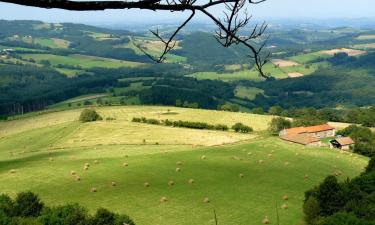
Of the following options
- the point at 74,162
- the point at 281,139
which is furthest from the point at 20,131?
the point at 281,139

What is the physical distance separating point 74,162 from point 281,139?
46.1 m

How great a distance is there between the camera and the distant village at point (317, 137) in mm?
95375

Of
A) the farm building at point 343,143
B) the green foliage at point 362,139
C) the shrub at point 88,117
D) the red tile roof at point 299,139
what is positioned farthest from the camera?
the shrub at point 88,117

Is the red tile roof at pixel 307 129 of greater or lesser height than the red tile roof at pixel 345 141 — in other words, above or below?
below

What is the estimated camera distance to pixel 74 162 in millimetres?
69000

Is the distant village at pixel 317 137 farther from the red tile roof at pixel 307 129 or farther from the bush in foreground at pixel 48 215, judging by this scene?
the bush in foreground at pixel 48 215

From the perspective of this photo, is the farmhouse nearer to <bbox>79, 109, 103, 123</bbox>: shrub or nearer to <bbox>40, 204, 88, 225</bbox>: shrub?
<bbox>79, 109, 103, 123</bbox>: shrub

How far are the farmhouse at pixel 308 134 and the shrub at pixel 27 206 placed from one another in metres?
62.1

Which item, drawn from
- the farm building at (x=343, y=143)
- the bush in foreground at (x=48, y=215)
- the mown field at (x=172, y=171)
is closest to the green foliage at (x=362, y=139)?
the farm building at (x=343, y=143)

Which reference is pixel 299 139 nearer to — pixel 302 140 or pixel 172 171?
pixel 302 140

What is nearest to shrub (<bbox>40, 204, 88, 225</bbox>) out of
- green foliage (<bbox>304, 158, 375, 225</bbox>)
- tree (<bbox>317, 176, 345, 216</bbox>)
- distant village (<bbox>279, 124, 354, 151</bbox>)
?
green foliage (<bbox>304, 158, 375, 225</bbox>)

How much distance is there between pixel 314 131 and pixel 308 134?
15.1ft

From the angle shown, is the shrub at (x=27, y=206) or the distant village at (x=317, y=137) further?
the distant village at (x=317, y=137)

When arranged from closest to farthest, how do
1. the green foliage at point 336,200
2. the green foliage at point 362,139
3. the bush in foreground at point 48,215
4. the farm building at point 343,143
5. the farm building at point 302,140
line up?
the bush in foreground at point 48,215, the green foliage at point 336,200, the green foliage at point 362,139, the farm building at point 302,140, the farm building at point 343,143
